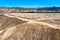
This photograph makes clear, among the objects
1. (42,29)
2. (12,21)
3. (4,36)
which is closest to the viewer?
(42,29)

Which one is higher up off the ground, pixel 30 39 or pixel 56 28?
pixel 56 28

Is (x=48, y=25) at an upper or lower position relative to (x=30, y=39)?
upper

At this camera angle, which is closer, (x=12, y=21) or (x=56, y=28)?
(x=56, y=28)

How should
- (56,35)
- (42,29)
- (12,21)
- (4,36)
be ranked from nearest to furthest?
(56,35) → (42,29) → (4,36) → (12,21)

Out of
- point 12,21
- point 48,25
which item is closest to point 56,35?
point 48,25

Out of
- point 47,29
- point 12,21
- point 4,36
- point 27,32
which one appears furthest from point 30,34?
point 12,21

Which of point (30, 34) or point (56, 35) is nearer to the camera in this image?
point (56, 35)

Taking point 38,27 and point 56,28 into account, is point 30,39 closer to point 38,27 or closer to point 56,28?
point 38,27

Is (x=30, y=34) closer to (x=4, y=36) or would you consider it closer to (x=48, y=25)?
(x=48, y=25)

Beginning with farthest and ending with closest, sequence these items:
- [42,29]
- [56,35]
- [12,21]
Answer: [12,21] < [42,29] < [56,35]
